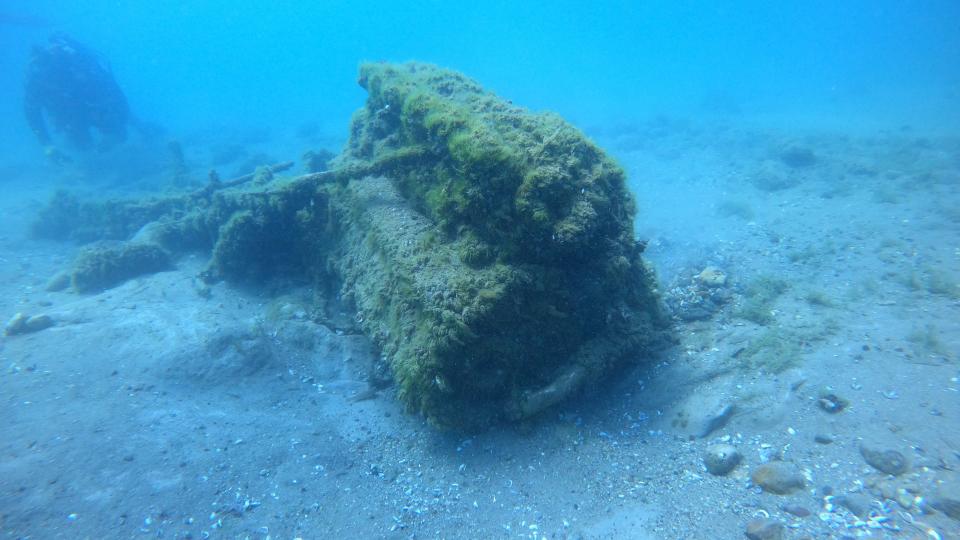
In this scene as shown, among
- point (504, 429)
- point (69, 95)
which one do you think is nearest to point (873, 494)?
point (504, 429)

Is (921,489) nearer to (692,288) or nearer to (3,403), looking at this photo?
(692,288)

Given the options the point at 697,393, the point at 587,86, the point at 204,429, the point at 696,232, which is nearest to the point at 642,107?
the point at 587,86

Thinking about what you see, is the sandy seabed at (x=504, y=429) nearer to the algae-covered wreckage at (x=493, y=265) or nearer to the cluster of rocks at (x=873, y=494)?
the cluster of rocks at (x=873, y=494)

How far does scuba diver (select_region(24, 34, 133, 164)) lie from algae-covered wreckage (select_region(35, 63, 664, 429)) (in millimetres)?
30201

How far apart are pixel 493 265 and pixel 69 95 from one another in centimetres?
3384

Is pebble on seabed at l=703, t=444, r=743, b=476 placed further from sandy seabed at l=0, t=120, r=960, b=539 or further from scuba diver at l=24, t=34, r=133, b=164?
scuba diver at l=24, t=34, r=133, b=164

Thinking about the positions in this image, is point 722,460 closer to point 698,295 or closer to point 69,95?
point 698,295

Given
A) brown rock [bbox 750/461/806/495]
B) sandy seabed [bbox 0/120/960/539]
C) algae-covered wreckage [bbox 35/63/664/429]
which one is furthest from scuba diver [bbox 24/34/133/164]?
brown rock [bbox 750/461/806/495]

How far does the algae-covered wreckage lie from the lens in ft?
16.7

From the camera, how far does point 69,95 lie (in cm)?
2506

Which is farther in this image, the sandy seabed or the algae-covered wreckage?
the algae-covered wreckage

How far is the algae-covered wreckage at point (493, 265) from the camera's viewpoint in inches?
201

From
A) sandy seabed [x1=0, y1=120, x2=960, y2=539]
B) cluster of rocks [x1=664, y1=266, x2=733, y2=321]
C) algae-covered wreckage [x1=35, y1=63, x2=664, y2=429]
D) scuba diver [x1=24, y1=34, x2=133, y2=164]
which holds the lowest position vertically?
sandy seabed [x1=0, y1=120, x2=960, y2=539]

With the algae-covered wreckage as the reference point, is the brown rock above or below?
below
